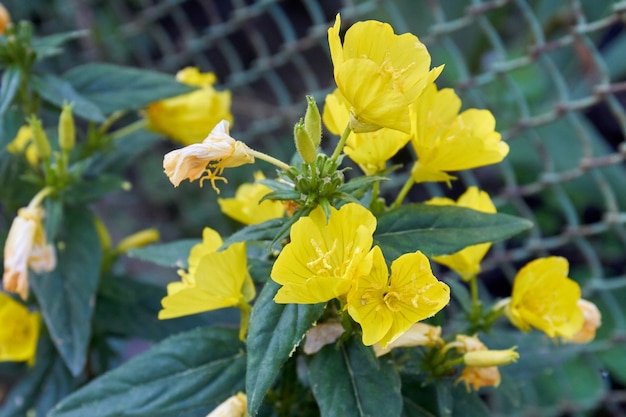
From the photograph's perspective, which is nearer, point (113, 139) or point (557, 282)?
point (557, 282)

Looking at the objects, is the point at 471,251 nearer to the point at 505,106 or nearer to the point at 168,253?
the point at 168,253

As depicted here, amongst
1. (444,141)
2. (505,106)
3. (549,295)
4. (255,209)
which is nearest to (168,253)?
(255,209)

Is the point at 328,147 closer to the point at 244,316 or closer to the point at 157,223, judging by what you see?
the point at 157,223

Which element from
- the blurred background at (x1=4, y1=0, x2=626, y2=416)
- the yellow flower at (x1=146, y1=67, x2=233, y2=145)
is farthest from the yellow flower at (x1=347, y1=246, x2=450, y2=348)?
the yellow flower at (x1=146, y1=67, x2=233, y2=145)

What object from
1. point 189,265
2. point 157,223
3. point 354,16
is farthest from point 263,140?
point 189,265

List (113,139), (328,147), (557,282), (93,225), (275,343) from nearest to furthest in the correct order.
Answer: (275,343) → (557,282) → (93,225) → (113,139) → (328,147)

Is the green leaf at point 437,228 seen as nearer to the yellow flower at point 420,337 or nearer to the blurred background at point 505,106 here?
the yellow flower at point 420,337
